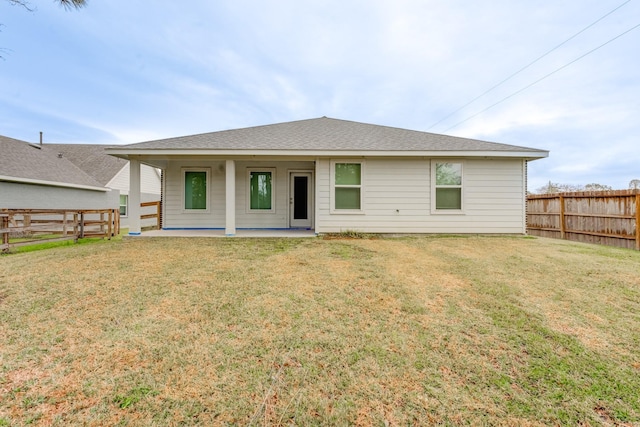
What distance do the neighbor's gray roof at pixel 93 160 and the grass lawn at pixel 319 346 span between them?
1448cm

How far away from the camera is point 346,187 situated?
28.2 ft

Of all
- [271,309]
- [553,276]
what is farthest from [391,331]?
[553,276]


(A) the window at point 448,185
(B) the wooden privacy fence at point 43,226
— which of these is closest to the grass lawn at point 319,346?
(B) the wooden privacy fence at point 43,226

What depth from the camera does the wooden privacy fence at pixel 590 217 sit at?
7.27 m

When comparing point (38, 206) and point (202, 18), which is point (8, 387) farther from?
point (38, 206)

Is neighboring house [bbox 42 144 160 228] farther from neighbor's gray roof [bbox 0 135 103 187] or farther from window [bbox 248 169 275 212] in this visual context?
window [bbox 248 169 275 212]

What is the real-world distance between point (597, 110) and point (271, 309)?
20758 millimetres

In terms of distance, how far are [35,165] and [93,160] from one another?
5962 mm

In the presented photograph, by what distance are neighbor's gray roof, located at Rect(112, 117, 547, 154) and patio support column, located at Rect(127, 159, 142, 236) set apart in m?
0.70

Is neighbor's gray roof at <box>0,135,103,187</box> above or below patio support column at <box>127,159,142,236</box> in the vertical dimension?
above

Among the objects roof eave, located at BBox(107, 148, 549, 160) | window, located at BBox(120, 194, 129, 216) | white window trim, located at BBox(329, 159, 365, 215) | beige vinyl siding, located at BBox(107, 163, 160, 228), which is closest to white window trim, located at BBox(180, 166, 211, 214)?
roof eave, located at BBox(107, 148, 549, 160)

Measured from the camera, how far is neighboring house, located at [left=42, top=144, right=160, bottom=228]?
16.7 metres

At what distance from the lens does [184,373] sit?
81.4 inches

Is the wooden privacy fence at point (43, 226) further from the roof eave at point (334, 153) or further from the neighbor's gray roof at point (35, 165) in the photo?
the neighbor's gray roof at point (35, 165)
